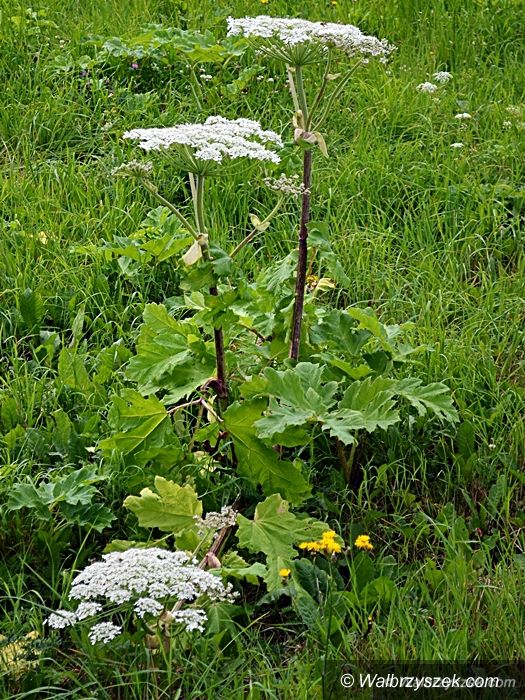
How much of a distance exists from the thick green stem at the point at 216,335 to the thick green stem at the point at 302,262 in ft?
0.81

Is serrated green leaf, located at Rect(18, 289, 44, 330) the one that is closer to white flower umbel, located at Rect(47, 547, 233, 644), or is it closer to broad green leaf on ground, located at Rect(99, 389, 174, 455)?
broad green leaf on ground, located at Rect(99, 389, 174, 455)

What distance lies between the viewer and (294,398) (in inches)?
110

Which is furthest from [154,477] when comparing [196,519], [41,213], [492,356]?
[41,213]

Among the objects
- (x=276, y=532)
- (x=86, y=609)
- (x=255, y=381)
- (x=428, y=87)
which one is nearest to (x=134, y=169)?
(x=255, y=381)

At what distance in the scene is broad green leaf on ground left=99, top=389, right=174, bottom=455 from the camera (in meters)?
2.92

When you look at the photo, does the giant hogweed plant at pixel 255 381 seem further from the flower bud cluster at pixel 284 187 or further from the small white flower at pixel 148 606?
the small white flower at pixel 148 606

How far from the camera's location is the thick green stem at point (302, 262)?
2.96m

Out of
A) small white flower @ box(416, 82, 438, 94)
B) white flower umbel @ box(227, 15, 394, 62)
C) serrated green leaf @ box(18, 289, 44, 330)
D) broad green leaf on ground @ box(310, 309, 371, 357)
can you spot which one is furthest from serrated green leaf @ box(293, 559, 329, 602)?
small white flower @ box(416, 82, 438, 94)

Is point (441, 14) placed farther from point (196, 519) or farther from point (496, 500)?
point (196, 519)

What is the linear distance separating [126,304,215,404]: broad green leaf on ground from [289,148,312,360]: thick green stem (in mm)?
286

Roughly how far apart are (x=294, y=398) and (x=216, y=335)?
34cm

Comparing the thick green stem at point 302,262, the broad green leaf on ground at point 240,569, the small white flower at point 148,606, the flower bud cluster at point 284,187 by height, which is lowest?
the broad green leaf on ground at point 240,569

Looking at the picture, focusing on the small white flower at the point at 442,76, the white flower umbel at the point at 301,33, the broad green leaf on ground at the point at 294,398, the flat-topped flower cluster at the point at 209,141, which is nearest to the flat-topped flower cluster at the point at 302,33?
the white flower umbel at the point at 301,33

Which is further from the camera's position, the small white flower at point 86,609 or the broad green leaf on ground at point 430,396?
the broad green leaf on ground at point 430,396
